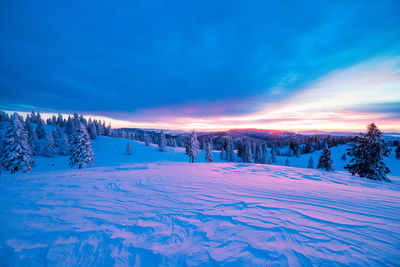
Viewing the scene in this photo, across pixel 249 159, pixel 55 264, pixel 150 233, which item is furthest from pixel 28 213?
pixel 249 159

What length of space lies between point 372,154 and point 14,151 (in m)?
48.7

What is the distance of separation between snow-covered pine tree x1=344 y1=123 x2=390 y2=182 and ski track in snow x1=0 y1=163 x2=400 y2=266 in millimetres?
14491

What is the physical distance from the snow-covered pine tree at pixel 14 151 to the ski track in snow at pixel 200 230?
24.4m

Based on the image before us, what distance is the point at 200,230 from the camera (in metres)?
3.80

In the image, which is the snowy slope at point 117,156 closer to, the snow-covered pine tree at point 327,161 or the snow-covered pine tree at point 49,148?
the snow-covered pine tree at point 49,148

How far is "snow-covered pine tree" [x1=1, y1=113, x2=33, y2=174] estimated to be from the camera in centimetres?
2067

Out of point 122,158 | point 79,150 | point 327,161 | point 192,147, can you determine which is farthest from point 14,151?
point 327,161

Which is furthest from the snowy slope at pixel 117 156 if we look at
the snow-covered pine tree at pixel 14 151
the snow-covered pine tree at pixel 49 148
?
the snow-covered pine tree at pixel 14 151

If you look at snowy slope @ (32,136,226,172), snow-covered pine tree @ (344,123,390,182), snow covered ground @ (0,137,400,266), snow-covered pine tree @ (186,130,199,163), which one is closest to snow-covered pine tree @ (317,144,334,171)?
snow-covered pine tree @ (344,123,390,182)

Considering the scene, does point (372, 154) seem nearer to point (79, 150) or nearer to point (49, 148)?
point (79, 150)

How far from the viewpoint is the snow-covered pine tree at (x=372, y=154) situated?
1502 cm

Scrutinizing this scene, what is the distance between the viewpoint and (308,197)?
6.08 m

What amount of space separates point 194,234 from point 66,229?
3602mm

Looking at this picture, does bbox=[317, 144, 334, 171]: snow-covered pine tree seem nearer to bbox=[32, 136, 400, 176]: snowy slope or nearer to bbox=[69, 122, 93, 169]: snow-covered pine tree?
bbox=[32, 136, 400, 176]: snowy slope
